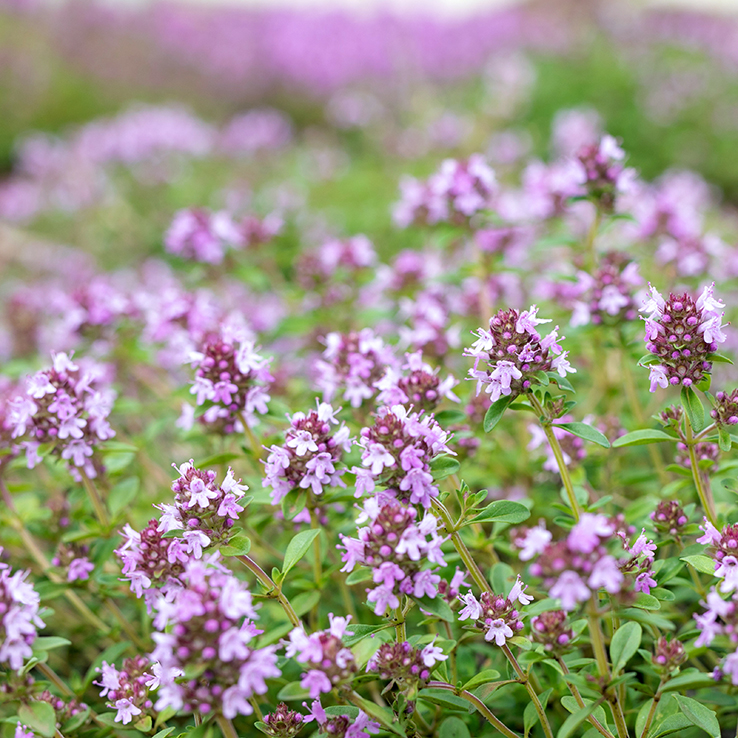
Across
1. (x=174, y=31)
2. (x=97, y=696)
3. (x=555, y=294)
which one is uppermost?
(x=174, y=31)

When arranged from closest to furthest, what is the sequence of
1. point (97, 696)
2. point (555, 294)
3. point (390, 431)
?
point (390, 431), point (97, 696), point (555, 294)

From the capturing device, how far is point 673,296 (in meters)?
1.96

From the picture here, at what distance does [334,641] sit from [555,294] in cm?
256

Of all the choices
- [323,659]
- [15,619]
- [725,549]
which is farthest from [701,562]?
[15,619]

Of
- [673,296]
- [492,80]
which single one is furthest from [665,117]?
[673,296]

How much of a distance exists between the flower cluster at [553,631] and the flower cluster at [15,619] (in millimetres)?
1269

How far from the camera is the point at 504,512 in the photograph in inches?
79.1

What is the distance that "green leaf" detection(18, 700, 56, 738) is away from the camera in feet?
6.07

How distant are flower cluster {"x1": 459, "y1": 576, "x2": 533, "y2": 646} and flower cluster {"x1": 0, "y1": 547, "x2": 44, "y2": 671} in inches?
44.2

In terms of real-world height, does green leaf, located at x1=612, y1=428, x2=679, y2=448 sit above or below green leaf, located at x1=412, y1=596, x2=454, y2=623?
above

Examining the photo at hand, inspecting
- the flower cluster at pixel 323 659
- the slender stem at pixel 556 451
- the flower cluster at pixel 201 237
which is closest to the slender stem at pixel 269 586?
the flower cluster at pixel 323 659

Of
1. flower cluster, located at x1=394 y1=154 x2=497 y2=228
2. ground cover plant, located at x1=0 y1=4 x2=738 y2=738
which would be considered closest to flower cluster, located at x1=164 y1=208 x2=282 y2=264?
ground cover plant, located at x1=0 y1=4 x2=738 y2=738

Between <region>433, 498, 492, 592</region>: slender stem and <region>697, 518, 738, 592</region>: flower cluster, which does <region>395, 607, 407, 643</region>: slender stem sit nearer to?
<region>433, 498, 492, 592</region>: slender stem

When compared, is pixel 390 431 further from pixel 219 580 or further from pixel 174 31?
pixel 174 31
